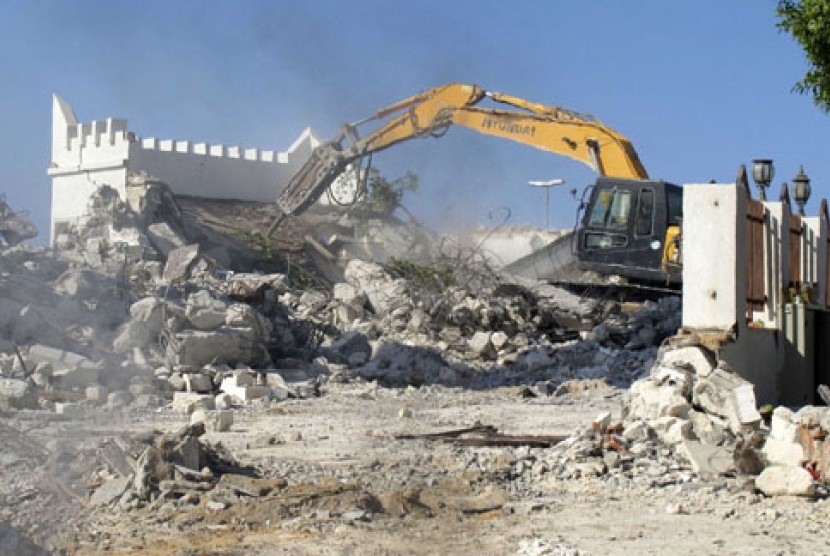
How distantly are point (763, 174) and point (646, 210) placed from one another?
6.61m

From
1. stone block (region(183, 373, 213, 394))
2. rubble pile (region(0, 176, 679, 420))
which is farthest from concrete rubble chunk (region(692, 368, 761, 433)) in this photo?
stone block (region(183, 373, 213, 394))

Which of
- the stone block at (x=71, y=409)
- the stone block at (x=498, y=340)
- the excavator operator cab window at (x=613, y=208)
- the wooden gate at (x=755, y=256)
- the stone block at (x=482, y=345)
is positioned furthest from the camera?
the excavator operator cab window at (x=613, y=208)

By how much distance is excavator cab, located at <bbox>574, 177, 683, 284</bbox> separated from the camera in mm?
21375

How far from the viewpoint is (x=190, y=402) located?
1485 centimetres

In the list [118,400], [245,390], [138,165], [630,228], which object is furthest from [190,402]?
[138,165]

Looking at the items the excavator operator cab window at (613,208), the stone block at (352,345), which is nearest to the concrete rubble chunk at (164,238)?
the stone block at (352,345)

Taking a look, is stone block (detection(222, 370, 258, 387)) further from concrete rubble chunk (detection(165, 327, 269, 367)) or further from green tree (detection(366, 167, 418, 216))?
green tree (detection(366, 167, 418, 216))

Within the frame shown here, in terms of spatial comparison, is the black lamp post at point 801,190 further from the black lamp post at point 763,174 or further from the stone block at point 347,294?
the stone block at point 347,294

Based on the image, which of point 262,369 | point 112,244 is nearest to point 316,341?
point 262,369

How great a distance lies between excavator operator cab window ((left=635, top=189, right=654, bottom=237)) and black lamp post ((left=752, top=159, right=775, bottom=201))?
6446 millimetres

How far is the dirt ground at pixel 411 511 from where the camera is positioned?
24.9ft

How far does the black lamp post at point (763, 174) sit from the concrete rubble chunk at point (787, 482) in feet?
21.1

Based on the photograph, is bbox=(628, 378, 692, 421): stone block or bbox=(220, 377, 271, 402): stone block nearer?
bbox=(628, 378, 692, 421): stone block

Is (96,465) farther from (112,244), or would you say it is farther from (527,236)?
(527,236)
